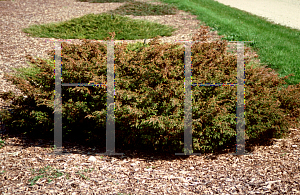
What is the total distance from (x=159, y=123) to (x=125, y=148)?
3.16 ft

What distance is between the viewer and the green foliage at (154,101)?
339 centimetres

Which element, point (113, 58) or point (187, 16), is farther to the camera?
point (187, 16)

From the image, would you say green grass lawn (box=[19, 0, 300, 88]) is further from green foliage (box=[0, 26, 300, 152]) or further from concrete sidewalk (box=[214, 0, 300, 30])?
green foliage (box=[0, 26, 300, 152])

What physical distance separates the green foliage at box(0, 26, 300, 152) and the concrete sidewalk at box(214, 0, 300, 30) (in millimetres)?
8223

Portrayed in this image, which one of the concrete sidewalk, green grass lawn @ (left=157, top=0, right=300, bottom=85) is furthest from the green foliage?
the concrete sidewalk

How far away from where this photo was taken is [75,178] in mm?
2973

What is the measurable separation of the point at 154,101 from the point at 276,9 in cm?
1379

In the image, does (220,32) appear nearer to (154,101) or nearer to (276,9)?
(154,101)

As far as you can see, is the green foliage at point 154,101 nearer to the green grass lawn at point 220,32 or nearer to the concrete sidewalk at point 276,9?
the green grass lawn at point 220,32

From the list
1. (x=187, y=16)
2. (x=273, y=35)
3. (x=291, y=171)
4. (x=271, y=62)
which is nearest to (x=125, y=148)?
(x=291, y=171)

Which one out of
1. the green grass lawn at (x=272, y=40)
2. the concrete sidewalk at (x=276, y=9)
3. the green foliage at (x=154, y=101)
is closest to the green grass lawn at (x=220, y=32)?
the green grass lawn at (x=272, y=40)

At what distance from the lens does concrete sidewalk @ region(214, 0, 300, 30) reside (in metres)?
11.8

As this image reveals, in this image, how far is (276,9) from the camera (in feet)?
47.5

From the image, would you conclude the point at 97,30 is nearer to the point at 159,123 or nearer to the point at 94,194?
the point at 159,123
